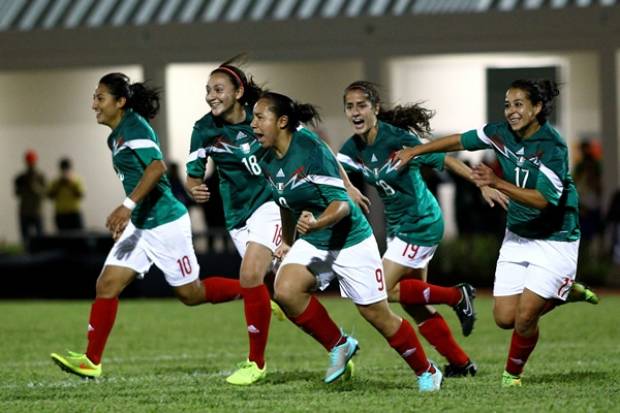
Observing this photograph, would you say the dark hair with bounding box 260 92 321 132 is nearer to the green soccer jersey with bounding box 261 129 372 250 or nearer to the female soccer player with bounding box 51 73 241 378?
the green soccer jersey with bounding box 261 129 372 250

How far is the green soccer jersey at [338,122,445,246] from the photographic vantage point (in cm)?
895

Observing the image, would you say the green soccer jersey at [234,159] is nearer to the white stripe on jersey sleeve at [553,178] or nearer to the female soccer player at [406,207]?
the female soccer player at [406,207]

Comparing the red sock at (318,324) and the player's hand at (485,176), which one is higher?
the player's hand at (485,176)

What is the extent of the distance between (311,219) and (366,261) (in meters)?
0.55

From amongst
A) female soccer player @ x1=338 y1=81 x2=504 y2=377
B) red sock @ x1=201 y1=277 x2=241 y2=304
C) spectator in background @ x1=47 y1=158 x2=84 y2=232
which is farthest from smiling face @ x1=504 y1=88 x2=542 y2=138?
spectator in background @ x1=47 y1=158 x2=84 y2=232

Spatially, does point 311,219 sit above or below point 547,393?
above

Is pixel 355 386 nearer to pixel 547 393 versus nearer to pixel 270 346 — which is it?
pixel 547 393

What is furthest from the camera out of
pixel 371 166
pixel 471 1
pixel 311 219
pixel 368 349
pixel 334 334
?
pixel 471 1

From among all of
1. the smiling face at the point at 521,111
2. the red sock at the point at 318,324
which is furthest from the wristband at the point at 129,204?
the smiling face at the point at 521,111

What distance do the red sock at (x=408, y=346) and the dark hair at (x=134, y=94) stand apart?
7.90ft

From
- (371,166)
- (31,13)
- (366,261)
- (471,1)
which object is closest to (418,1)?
(471,1)

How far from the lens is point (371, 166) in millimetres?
8977

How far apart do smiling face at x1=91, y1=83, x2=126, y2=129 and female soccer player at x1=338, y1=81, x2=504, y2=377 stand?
147cm

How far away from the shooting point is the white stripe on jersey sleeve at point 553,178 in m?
7.79
